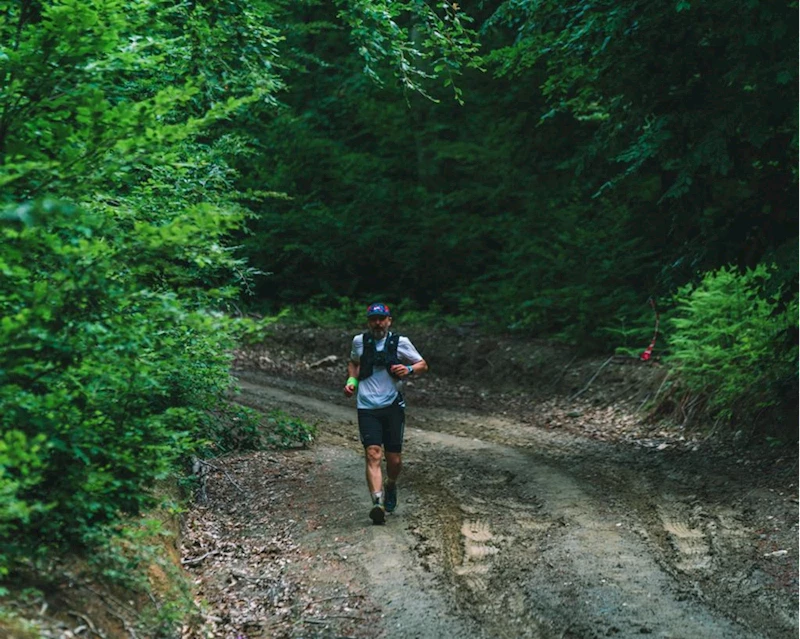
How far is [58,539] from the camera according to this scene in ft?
17.7

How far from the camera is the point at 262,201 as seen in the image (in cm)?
1373

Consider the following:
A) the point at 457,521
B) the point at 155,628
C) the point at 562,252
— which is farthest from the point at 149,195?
the point at 562,252

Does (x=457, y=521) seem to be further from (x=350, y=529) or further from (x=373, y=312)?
(x=373, y=312)

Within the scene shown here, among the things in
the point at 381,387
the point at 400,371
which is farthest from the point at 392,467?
the point at 400,371

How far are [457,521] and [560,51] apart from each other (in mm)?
6418

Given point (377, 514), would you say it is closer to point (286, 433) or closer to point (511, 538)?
point (511, 538)

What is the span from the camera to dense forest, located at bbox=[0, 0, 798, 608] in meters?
5.23

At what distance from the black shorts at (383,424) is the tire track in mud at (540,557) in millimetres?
806

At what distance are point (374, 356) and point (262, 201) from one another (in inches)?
209

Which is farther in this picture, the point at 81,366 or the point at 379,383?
the point at 379,383

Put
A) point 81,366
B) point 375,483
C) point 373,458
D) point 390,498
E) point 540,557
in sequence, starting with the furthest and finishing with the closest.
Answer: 1. point 390,498
2. point 373,458
3. point 375,483
4. point 540,557
5. point 81,366

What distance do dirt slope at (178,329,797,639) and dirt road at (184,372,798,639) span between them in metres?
0.02

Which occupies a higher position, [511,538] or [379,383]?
[379,383]

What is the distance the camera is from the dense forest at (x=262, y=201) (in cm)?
523
